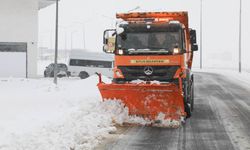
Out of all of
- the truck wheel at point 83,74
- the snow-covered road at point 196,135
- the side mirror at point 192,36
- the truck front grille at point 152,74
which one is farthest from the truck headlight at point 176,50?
the truck wheel at point 83,74

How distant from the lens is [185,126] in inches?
481

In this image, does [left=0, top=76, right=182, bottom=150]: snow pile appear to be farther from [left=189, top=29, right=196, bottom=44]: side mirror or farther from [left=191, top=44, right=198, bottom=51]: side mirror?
[left=189, top=29, right=196, bottom=44]: side mirror

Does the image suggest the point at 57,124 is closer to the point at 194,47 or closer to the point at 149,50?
the point at 149,50

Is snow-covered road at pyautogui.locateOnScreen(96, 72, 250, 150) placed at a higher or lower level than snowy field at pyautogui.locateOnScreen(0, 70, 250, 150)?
lower

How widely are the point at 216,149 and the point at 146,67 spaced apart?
4063mm

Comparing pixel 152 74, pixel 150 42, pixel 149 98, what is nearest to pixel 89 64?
pixel 150 42

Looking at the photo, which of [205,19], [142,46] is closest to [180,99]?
[142,46]

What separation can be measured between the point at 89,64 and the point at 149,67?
27.7 metres

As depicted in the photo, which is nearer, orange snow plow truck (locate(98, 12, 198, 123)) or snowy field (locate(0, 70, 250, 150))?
snowy field (locate(0, 70, 250, 150))

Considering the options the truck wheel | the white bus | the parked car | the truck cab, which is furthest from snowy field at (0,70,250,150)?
the parked car

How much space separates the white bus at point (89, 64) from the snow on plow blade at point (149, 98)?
2725 centimetres

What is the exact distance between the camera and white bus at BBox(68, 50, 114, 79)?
1565 inches

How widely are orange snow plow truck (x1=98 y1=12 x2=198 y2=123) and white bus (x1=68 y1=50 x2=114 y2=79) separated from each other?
86.3ft

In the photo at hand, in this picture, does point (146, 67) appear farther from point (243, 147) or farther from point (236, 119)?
point (243, 147)
